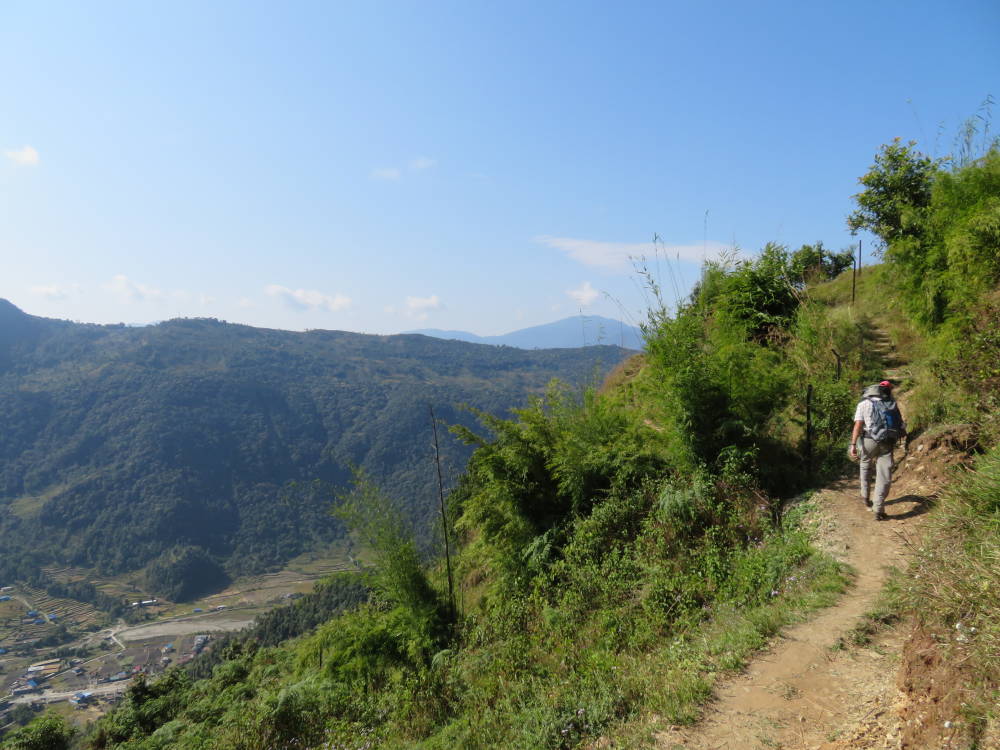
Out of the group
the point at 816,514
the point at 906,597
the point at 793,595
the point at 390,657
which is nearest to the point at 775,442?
the point at 816,514

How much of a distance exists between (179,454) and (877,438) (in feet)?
600

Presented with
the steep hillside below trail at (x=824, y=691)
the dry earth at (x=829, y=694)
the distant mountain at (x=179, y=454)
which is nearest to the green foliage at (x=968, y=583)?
the dry earth at (x=829, y=694)

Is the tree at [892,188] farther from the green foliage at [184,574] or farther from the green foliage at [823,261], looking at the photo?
the green foliage at [184,574]

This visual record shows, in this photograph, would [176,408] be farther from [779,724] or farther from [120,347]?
[779,724]

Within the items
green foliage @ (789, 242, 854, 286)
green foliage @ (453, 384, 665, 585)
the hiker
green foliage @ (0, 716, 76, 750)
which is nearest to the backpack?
the hiker

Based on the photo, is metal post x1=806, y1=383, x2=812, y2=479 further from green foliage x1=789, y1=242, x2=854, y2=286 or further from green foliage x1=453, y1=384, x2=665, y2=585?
green foliage x1=789, y1=242, x2=854, y2=286

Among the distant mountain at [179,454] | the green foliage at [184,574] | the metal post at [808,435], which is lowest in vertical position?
the green foliage at [184,574]

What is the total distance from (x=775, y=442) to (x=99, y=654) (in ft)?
344

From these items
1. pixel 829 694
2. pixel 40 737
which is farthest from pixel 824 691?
pixel 40 737

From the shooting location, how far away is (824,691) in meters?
3.23

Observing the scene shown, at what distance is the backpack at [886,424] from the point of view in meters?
5.55

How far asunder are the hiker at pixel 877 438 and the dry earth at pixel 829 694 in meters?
0.74

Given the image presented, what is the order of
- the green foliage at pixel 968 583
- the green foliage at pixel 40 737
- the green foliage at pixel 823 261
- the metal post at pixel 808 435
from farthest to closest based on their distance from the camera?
the green foliage at pixel 823 261 → the green foliage at pixel 40 737 → the metal post at pixel 808 435 → the green foliage at pixel 968 583

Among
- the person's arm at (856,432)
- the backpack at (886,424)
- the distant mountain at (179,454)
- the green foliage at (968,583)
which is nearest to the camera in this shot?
the green foliage at (968,583)
